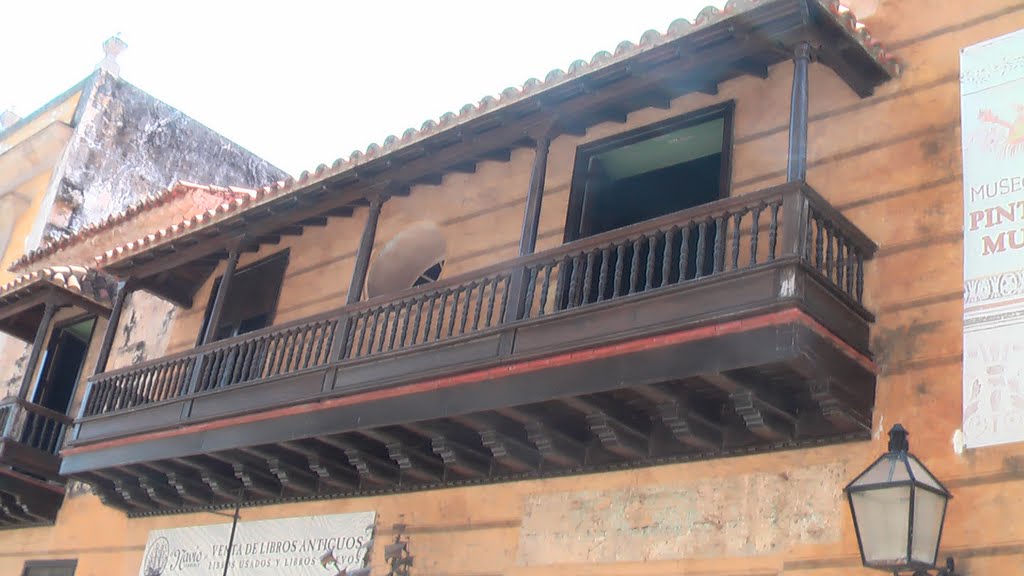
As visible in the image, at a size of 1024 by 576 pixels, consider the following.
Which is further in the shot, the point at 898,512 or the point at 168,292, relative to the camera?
the point at 168,292

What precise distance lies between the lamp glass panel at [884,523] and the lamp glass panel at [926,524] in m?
0.05

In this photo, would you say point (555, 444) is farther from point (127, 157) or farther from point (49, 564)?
point (127, 157)

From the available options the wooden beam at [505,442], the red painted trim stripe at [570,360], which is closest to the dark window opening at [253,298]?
the red painted trim stripe at [570,360]

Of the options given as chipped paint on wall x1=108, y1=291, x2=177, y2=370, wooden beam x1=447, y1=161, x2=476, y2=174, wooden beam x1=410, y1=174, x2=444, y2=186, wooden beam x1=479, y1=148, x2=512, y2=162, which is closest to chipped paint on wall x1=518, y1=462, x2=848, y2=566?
wooden beam x1=479, y1=148, x2=512, y2=162

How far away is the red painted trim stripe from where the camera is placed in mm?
5711

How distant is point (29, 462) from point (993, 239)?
10.5 m

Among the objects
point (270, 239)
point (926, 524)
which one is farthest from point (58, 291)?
point (926, 524)

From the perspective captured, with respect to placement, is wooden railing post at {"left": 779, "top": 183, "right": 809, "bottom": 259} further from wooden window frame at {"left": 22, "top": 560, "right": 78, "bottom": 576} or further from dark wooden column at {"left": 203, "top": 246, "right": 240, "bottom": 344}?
wooden window frame at {"left": 22, "top": 560, "right": 78, "bottom": 576}

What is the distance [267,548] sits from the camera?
9.44 metres

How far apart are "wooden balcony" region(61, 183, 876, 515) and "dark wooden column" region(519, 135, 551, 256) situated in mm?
237

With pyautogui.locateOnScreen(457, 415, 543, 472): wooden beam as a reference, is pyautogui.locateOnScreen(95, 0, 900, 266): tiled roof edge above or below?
above

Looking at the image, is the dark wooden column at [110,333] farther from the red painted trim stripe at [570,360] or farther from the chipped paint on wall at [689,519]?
the chipped paint on wall at [689,519]

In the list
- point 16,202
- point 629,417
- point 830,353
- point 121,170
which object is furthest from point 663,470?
point 16,202

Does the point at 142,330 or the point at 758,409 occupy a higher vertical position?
the point at 142,330
